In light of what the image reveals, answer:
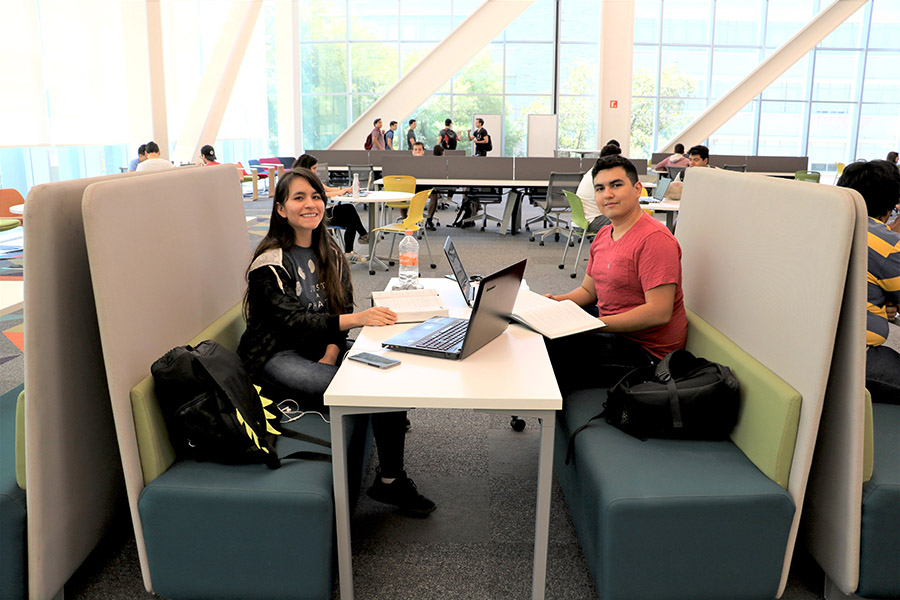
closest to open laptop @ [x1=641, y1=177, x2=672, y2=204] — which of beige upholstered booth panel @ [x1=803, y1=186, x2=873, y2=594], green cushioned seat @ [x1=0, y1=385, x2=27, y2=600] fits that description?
beige upholstered booth panel @ [x1=803, y1=186, x2=873, y2=594]

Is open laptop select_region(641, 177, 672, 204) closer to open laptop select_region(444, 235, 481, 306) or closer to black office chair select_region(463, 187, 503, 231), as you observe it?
black office chair select_region(463, 187, 503, 231)

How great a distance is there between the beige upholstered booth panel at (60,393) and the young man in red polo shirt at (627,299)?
1593mm

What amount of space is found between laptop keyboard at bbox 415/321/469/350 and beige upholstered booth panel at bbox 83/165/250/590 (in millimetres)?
776

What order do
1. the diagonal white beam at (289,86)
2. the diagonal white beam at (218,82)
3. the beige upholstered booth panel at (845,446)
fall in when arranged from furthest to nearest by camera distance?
the diagonal white beam at (289,86), the diagonal white beam at (218,82), the beige upholstered booth panel at (845,446)

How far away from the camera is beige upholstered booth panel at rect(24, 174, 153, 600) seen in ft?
5.65

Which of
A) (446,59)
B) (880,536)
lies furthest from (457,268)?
(446,59)

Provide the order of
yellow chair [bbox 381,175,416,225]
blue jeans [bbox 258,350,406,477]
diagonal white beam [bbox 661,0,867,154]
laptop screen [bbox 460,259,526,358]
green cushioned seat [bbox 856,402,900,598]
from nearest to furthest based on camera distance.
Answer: green cushioned seat [bbox 856,402,900,598] → laptop screen [bbox 460,259,526,358] → blue jeans [bbox 258,350,406,477] → yellow chair [bbox 381,175,416,225] → diagonal white beam [bbox 661,0,867,154]

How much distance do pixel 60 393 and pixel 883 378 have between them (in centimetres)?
252

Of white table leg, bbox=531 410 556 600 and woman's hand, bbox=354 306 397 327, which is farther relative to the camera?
woman's hand, bbox=354 306 397 327

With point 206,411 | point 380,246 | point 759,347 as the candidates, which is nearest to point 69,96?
point 380,246

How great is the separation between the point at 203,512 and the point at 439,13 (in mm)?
16251

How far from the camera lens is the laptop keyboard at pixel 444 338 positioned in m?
2.12

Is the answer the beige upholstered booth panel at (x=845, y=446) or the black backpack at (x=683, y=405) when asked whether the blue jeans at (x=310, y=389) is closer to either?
the black backpack at (x=683, y=405)

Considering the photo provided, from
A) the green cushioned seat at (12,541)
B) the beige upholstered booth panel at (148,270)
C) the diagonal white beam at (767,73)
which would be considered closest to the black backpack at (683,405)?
the beige upholstered booth panel at (148,270)
